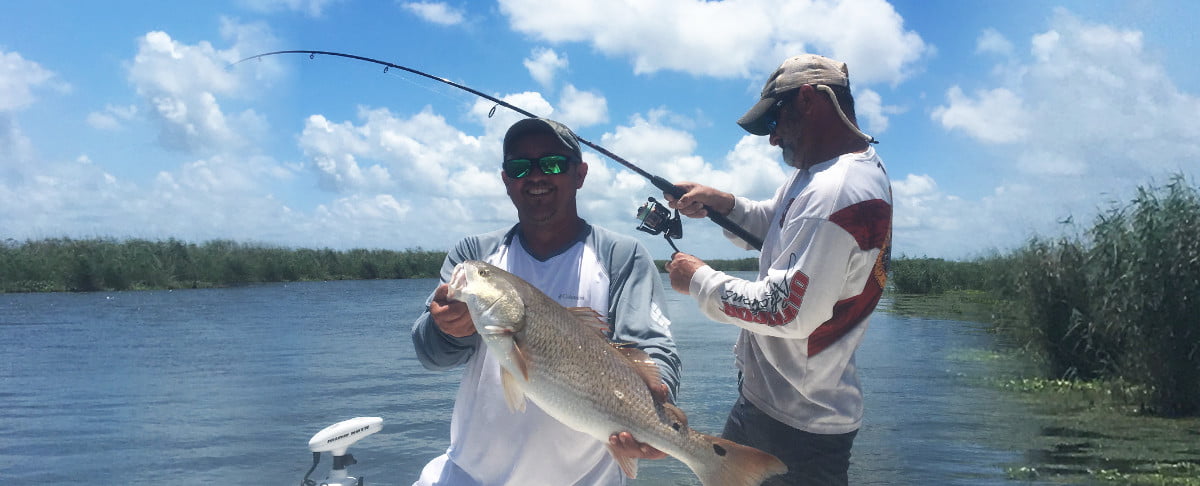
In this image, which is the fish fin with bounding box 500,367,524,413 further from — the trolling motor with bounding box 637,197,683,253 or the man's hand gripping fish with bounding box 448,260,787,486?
the trolling motor with bounding box 637,197,683,253

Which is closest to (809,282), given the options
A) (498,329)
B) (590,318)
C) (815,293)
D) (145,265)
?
(815,293)

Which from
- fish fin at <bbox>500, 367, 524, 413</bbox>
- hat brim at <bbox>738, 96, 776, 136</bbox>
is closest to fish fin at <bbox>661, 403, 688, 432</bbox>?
fish fin at <bbox>500, 367, 524, 413</bbox>

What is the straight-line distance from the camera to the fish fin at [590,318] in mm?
2996

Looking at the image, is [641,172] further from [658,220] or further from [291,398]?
[291,398]

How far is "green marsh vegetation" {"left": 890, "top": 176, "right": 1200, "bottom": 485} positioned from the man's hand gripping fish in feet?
26.9

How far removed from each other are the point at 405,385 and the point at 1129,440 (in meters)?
13.1

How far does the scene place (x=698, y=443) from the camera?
2.87 m

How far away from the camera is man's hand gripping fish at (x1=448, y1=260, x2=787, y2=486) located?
281 cm

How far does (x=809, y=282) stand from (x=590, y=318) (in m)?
0.81

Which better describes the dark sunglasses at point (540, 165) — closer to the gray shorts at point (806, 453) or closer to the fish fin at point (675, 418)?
the fish fin at point (675, 418)

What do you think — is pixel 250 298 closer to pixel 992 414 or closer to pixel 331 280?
pixel 331 280

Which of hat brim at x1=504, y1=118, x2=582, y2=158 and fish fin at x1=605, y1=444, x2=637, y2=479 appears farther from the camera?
hat brim at x1=504, y1=118, x2=582, y2=158

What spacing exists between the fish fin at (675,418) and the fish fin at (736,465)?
0.29 ft

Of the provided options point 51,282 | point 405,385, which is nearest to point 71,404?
point 405,385
